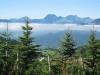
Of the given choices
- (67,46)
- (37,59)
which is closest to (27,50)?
(37,59)

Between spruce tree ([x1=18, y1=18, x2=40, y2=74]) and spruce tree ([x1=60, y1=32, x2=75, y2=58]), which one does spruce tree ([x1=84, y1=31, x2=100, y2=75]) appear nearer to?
spruce tree ([x1=18, y1=18, x2=40, y2=74])

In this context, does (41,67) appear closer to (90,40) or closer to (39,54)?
(39,54)

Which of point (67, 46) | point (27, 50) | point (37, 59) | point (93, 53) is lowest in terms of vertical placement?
point (37, 59)

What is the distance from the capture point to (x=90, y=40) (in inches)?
1555

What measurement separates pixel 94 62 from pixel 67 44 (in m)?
8.82

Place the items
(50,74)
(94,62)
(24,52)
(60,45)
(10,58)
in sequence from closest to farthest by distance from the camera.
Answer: (50,74) → (10,58) → (24,52) → (94,62) → (60,45)

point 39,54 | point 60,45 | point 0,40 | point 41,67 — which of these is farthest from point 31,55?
point 60,45

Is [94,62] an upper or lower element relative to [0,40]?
lower

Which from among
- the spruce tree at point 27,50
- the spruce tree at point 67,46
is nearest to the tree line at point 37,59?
A: the spruce tree at point 27,50

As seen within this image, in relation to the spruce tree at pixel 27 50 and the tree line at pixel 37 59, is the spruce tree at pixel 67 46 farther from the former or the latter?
the spruce tree at pixel 27 50

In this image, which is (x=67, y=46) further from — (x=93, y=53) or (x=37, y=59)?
(x=37, y=59)

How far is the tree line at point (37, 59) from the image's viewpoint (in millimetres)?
28047

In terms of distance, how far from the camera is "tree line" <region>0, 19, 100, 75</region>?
2805cm

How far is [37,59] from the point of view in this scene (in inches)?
1374
